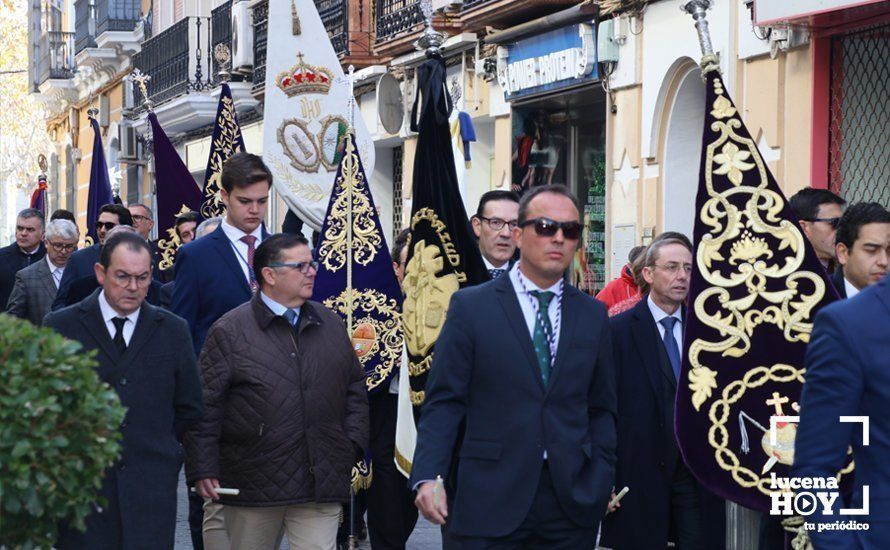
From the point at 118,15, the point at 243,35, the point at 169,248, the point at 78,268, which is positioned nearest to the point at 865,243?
the point at 78,268

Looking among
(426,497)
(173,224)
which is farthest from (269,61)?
Result: (426,497)

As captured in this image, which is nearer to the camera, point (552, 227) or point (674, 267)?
point (552, 227)

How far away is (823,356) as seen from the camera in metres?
4.58

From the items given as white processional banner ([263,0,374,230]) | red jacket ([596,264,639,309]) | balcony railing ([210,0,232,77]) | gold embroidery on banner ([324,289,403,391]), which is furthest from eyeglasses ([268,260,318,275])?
balcony railing ([210,0,232,77])

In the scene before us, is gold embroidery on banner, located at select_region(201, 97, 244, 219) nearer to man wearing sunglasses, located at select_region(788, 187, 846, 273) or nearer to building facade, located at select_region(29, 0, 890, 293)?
building facade, located at select_region(29, 0, 890, 293)

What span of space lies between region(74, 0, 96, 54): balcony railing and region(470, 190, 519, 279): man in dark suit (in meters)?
Result: 30.7

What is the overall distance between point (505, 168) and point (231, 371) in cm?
1170

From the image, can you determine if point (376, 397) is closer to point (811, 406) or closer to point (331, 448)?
point (331, 448)

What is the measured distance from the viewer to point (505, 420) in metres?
5.82

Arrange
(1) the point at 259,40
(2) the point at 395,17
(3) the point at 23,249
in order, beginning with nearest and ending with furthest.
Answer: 1. (3) the point at 23,249
2. (2) the point at 395,17
3. (1) the point at 259,40

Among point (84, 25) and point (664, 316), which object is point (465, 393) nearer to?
point (664, 316)

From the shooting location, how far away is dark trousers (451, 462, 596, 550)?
Answer: 584cm

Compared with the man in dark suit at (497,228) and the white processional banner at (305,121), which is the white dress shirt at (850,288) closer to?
the man in dark suit at (497,228)

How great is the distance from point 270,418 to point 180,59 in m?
25.1
